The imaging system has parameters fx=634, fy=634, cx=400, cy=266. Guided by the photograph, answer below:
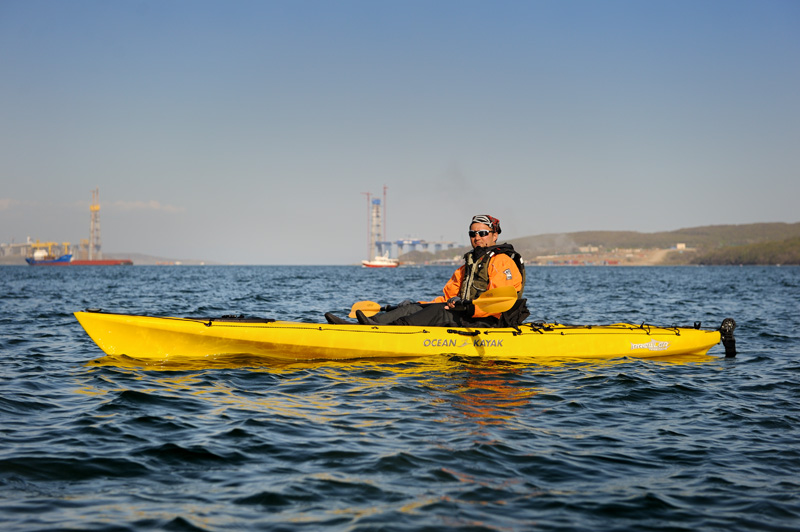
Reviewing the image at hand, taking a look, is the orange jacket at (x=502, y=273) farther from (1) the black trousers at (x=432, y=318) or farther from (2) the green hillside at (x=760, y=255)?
(2) the green hillside at (x=760, y=255)

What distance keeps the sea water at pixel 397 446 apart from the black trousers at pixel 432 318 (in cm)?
60

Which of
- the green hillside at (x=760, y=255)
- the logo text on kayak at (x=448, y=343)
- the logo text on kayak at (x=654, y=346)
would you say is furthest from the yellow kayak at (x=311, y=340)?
the green hillside at (x=760, y=255)

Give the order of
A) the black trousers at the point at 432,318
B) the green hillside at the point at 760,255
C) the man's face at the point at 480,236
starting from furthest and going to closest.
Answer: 1. the green hillside at the point at 760,255
2. the black trousers at the point at 432,318
3. the man's face at the point at 480,236

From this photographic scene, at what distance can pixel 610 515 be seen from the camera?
11.9ft

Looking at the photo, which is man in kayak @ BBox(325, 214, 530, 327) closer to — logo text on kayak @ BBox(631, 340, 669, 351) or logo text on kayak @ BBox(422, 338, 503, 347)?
logo text on kayak @ BBox(422, 338, 503, 347)

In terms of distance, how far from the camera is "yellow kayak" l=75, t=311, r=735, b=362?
812cm

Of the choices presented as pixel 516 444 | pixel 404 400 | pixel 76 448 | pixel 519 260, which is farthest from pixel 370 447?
pixel 519 260

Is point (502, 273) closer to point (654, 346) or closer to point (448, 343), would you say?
point (448, 343)

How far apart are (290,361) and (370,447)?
3.86 meters

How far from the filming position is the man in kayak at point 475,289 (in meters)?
8.45

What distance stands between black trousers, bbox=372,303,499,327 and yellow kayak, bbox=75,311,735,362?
0.31 m

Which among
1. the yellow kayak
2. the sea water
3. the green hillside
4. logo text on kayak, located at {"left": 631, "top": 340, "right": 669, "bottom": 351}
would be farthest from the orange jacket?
the green hillside

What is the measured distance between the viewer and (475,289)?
8656 mm

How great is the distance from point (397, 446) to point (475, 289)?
4.15m
